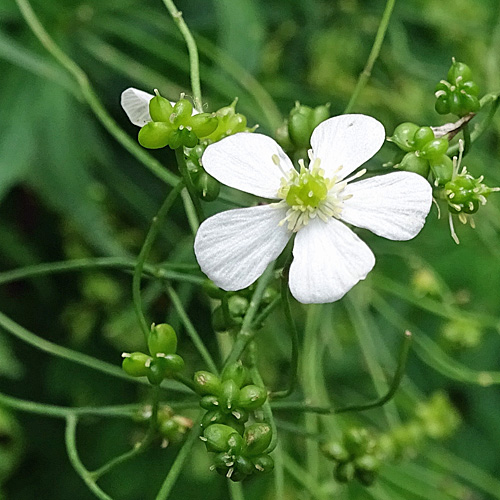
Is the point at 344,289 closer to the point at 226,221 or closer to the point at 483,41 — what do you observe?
the point at 226,221

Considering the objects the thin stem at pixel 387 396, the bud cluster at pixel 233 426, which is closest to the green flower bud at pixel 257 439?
the bud cluster at pixel 233 426

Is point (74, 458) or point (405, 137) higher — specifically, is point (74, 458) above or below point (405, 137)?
below

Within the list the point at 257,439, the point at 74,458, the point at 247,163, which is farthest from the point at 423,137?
the point at 74,458

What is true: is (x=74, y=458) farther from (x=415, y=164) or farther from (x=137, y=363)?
(x=415, y=164)

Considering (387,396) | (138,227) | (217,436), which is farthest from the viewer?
(138,227)

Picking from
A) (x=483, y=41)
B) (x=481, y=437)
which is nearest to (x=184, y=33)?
(x=483, y=41)

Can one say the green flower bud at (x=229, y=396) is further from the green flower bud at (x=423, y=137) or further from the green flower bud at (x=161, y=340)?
the green flower bud at (x=423, y=137)
